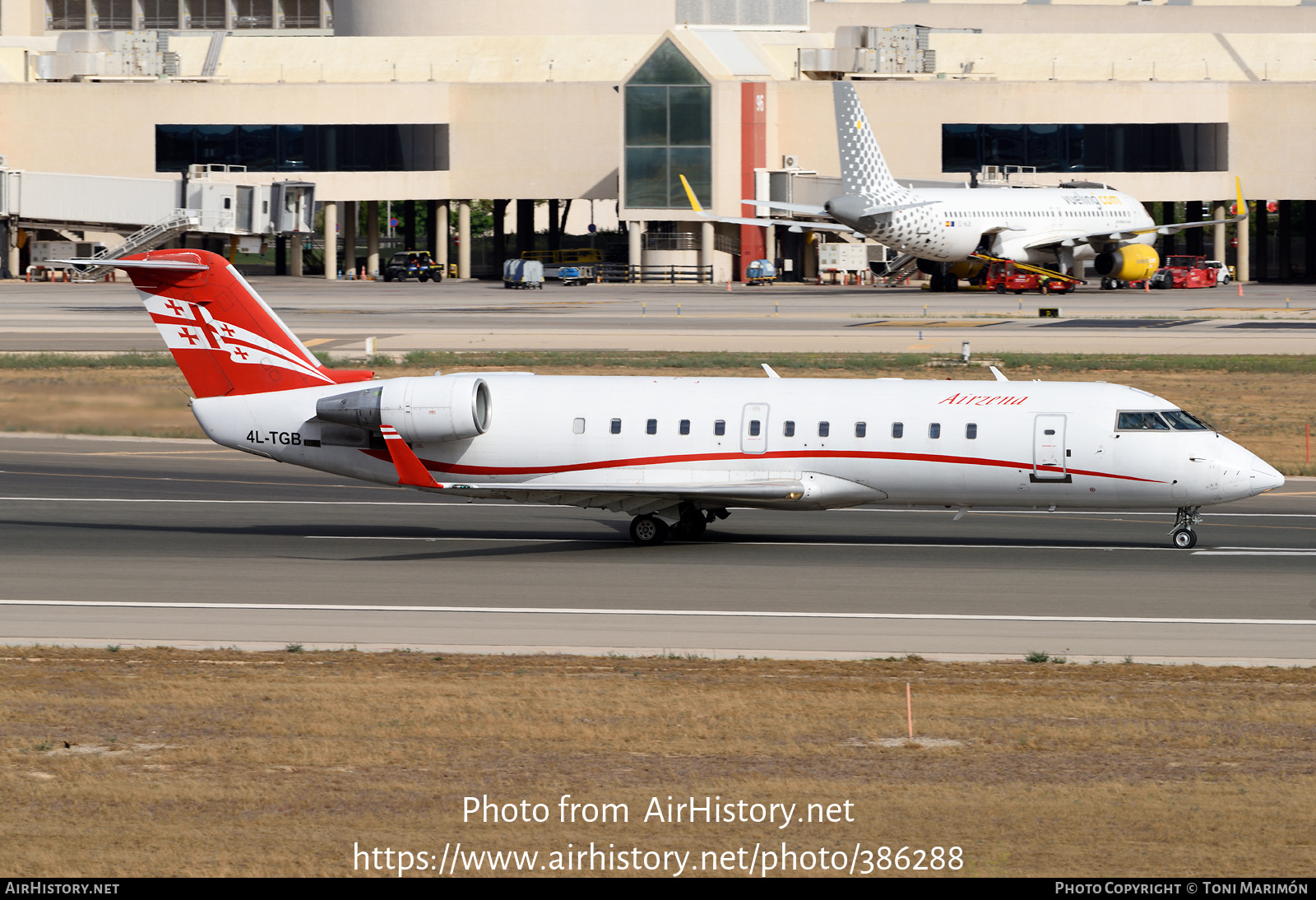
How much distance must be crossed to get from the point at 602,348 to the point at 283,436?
34.3 meters

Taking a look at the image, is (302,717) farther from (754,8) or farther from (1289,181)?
(754,8)

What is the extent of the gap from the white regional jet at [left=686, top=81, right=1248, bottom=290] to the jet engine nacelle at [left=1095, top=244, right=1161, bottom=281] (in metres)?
0.05

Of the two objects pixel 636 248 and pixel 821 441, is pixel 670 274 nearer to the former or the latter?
pixel 636 248

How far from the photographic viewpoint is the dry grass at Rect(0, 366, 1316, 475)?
3834cm

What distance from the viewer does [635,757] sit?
16.9 m

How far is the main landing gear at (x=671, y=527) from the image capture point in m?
32.3

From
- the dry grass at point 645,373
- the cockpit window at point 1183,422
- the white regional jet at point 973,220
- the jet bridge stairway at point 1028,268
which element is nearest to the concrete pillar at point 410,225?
the white regional jet at point 973,220

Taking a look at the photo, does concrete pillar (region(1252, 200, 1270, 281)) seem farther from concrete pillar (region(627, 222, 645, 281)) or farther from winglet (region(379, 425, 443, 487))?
winglet (region(379, 425, 443, 487))

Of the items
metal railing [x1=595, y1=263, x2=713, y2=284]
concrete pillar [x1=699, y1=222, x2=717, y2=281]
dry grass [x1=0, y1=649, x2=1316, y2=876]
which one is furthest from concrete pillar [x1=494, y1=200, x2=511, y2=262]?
dry grass [x1=0, y1=649, x2=1316, y2=876]

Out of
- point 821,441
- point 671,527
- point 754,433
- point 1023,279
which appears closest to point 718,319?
point 1023,279

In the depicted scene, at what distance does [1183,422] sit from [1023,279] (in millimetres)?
68168

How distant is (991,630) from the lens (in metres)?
24.4

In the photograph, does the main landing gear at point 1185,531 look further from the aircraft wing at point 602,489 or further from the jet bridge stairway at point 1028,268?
the jet bridge stairway at point 1028,268

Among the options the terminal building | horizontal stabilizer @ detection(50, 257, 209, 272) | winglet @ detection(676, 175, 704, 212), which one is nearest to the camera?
horizontal stabilizer @ detection(50, 257, 209, 272)
